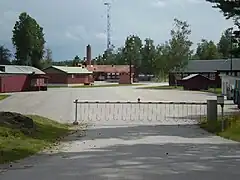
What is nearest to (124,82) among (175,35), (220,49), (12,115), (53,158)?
(175,35)

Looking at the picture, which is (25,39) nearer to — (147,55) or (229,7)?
(147,55)

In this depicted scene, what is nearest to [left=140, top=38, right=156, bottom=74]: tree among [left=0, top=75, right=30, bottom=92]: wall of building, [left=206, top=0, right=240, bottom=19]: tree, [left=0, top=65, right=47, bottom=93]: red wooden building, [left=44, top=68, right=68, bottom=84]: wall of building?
[left=44, top=68, right=68, bottom=84]: wall of building

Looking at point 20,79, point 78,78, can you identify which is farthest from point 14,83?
point 78,78

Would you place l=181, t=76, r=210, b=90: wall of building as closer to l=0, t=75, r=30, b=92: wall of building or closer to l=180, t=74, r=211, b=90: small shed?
l=180, t=74, r=211, b=90: small shed

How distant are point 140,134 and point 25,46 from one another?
10233 cm

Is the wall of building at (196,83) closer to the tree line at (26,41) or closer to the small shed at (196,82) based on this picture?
the small shed at (196,82)

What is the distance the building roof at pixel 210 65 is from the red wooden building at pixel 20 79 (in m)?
36.5

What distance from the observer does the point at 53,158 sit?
40.9 feet

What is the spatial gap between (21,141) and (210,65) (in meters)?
92.4

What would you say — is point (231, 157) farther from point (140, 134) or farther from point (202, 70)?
point (202, 70)

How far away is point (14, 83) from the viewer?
77.5m

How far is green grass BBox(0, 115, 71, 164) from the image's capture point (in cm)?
1289

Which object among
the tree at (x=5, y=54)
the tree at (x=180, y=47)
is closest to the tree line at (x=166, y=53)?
the tree at (x=180, y=47)

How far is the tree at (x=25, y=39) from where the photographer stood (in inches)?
4643
